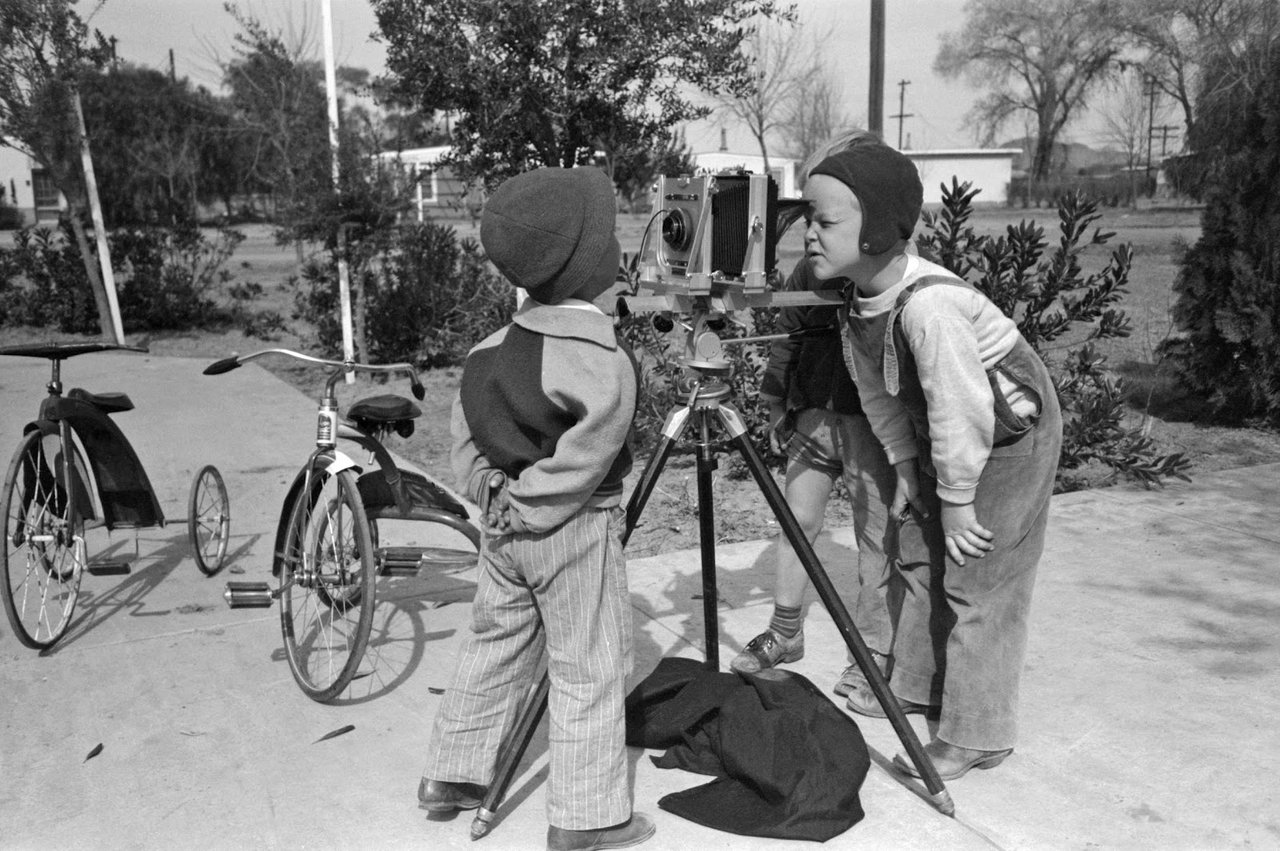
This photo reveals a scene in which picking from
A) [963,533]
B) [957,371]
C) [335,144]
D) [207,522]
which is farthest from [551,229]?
[335,144]

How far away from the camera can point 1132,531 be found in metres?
5.16

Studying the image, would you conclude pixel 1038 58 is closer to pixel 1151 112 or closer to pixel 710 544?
pixel 1151 112

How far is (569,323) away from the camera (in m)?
2.58

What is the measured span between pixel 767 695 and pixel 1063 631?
140 centimetres

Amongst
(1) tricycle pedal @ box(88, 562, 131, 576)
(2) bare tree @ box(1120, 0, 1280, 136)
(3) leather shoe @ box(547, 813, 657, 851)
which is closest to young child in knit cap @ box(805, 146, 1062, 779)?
(3) leather shoe @ box(547, 813, 657, 851)

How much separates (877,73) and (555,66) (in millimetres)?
2070

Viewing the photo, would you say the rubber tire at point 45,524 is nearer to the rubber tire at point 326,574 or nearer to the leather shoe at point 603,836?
the rubber tire at point 326,574

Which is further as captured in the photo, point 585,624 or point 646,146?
point 646,146

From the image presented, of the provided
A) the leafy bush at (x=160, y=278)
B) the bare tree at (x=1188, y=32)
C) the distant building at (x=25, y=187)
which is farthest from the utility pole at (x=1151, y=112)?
the distant building at (x=25, y=187)

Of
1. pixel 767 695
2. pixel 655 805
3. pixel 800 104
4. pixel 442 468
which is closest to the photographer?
pixel 655 805

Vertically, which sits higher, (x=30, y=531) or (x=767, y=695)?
(x=30, y=531)

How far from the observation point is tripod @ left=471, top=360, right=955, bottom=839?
111 inches

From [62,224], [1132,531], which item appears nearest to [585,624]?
[1132,531]

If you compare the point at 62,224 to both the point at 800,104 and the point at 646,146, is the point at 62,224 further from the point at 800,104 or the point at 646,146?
the point at 800,104
